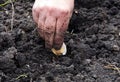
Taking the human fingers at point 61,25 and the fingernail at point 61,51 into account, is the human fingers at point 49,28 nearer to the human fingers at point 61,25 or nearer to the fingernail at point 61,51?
the human fingers at point 61,25

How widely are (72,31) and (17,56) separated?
1.29 feet

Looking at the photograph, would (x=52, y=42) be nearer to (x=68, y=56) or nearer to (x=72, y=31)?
(x=68, y=56)

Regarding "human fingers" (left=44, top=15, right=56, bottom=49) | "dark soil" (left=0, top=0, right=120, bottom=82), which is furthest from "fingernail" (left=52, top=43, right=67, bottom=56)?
"human fingers" (left=44, top=15, right=56, bottom=49)

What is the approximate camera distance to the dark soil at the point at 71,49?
1520 millimetres

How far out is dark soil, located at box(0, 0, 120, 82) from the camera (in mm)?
1520

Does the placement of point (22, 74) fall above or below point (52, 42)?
below

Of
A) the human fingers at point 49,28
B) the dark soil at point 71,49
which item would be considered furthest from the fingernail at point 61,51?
the human fingers at point 49,28

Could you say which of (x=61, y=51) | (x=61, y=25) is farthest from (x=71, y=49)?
(x=61, y=25)

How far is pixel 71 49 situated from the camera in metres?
1.67

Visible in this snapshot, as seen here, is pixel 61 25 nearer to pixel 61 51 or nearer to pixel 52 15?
pixel 52 15

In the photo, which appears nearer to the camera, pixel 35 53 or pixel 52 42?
pixel 52 42

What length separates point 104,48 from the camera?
1.70 m

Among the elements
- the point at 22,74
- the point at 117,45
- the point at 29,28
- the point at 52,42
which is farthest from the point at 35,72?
the point at 117,45

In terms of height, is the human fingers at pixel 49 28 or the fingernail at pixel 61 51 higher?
the human fingers at pixel 49 28
